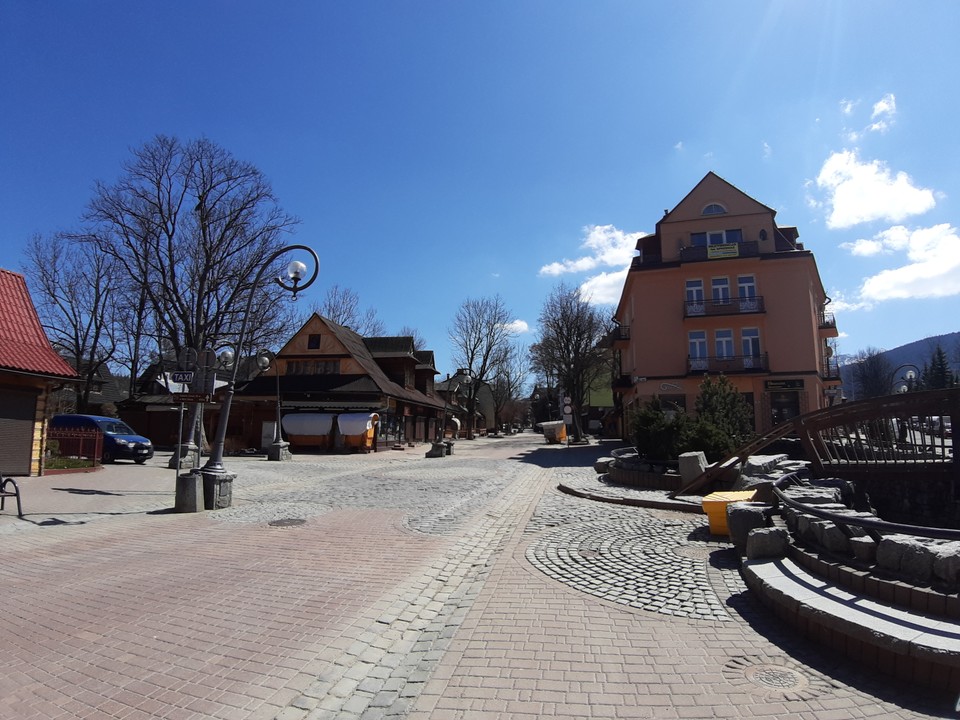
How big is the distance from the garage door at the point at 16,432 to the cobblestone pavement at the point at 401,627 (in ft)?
25.9

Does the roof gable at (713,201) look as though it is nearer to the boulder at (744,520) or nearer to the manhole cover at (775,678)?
the boulder at (744,520)

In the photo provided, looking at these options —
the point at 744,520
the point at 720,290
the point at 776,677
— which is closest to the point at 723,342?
the point at 720,290

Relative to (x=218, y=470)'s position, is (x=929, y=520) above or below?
below

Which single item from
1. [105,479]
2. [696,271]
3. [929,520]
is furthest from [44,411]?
[696,271]

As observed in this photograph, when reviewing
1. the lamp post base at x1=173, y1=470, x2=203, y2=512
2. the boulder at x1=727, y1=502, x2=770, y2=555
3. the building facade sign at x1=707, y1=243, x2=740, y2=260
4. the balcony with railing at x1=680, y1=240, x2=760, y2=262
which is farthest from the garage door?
the building facade sign at x1=707, y1=243, x2=740, y2=260

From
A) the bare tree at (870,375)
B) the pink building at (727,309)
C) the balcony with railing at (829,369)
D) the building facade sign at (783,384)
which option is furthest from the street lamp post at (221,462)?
the bare tree at (870,375)

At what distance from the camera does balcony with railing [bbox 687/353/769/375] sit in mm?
31722

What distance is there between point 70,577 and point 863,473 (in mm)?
11994

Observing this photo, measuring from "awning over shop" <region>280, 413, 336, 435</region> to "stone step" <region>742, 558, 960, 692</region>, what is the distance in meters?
30.0

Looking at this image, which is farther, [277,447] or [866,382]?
[866,382]

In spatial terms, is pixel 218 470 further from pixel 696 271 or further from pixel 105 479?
pixel 696 271

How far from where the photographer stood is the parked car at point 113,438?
73.0 feet

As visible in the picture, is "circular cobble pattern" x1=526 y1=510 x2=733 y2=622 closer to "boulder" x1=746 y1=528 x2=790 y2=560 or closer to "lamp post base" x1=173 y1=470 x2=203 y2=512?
"boulder" x1=746 y1=528 x2=790 y2=560

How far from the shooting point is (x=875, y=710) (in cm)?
319
